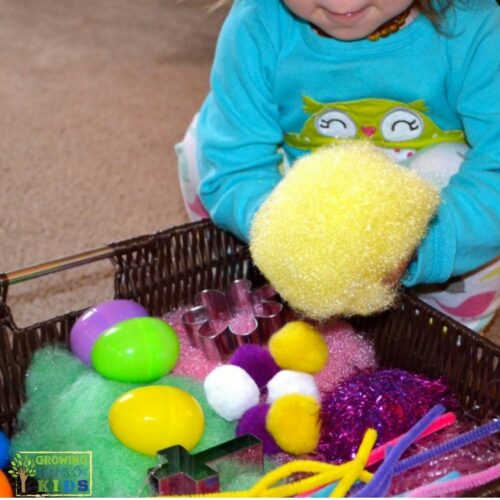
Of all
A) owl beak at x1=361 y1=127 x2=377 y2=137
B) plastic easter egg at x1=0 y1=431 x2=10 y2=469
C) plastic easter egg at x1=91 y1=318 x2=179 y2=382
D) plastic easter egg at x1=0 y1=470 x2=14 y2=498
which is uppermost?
owl beak at x1=361 y1=127 x2=377 y2=137

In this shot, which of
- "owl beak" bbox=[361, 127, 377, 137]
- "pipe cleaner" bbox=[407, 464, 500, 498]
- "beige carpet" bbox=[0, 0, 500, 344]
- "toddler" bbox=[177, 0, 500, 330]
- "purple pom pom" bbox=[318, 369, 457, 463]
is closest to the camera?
"pipe cleaner" bbox=[407, 464, 500, 498]

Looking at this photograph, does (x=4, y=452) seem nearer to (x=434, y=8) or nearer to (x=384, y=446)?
(x=384, y=446)

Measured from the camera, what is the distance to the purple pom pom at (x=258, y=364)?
35.0 inches

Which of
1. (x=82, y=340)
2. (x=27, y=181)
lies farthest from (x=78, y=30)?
(x=82, y=340)

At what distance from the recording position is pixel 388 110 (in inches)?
38.1

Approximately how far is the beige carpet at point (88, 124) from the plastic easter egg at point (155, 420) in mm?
371

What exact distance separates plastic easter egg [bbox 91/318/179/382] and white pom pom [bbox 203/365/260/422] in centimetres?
5

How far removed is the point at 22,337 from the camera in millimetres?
898

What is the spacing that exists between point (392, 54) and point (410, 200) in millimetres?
286

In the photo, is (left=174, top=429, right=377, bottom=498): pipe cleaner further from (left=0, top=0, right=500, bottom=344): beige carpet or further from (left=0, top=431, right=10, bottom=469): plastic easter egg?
(left=0, top=0, right=500, bottom=344): beige carpet

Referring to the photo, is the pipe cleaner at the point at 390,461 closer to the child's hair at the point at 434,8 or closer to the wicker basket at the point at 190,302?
the wicker basket at the point at 190,302

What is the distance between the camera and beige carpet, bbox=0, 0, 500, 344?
127cm

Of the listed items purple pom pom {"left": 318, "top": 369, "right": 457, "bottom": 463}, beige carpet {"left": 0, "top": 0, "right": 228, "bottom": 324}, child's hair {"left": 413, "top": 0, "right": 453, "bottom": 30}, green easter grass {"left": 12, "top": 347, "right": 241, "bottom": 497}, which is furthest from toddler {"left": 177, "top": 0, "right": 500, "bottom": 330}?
beige carpet {"left": 0, "top": 0, "right": 228, "bottom": 324}

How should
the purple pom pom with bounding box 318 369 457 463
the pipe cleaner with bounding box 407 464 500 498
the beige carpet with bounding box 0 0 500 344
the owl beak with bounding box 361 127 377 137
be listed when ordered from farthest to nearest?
the beige carpet with bounding box 0 0 500 344 < the owl beak with bounding box 361 127 377 137 < the purple pom pom with bounding box 318 369 457 463 < the pipe cleaner with bounding box 407 464 500 498
